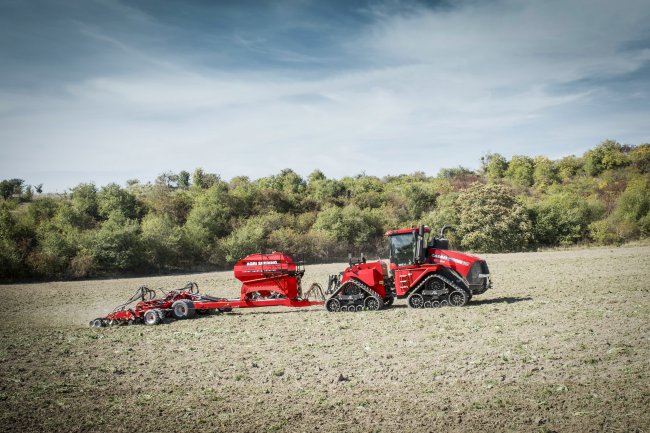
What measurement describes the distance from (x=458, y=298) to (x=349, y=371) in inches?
286

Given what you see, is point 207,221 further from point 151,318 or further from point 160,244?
point 151,318

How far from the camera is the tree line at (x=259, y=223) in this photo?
1463 inches

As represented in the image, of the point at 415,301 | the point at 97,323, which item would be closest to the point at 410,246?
the point at 415,301

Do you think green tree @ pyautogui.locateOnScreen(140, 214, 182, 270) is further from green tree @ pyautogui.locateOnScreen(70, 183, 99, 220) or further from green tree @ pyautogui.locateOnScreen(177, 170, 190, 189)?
green tree @ pyautogui.locateOnScreen(177, 170, 190, 189)

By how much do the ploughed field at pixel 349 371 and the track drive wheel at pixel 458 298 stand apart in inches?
28.3

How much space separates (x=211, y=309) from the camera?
1772 cm

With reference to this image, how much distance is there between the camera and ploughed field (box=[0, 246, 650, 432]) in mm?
7293

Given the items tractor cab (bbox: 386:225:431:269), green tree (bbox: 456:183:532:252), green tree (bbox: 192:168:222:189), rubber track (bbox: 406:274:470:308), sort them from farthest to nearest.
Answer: green tree (bbox: 192:168:222:189), green tree (bbox: 456:183:532:252), tractor cab (bbox: 386:225:431:269), rubber track (bbox: 406:274:470:308)

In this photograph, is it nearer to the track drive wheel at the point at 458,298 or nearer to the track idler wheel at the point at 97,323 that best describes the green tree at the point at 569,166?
the track drive wheel at the point at 458,298

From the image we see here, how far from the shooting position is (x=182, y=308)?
16.2 m

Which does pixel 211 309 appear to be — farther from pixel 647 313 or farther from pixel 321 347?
pixel 647 313

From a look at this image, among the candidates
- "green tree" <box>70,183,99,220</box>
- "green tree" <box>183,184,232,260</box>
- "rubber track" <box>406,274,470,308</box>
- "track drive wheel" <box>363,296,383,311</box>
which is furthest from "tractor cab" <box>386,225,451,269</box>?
"green tree" <box>70,183,99,220</box>

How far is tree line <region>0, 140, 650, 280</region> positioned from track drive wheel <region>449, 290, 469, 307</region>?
2836 cm

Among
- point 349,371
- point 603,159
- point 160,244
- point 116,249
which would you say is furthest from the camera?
point 603,159
